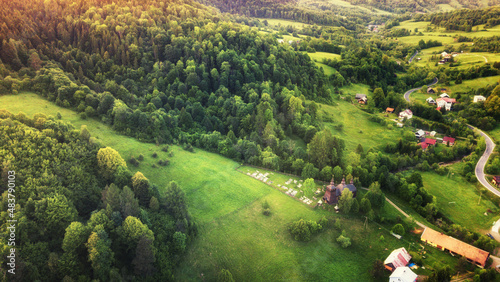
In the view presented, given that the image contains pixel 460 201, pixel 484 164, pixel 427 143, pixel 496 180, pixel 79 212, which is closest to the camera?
pixel 79 212

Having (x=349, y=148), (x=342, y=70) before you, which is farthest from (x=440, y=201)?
(x=342, y=70)

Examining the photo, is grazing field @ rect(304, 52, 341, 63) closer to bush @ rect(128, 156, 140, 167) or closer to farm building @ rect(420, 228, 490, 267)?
bush @ rect(128, 156, 140, 167)

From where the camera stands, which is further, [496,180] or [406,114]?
[406,114]

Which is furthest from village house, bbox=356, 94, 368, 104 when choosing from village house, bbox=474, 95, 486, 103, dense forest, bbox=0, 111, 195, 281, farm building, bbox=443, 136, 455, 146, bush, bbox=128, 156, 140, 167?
dense forest, bbox=0, 111, 195, 281

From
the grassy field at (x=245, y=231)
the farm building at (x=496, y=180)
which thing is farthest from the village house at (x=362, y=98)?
the grassy field at (x=245, y=231)

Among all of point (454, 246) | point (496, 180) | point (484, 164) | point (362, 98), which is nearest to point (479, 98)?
point (362, 98)

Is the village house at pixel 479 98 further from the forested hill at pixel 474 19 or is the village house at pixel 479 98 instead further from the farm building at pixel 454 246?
the forested hill at pixel 474 19

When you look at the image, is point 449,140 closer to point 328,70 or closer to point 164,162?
point 328,70

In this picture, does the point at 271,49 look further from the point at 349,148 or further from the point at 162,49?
the point at 349,148
